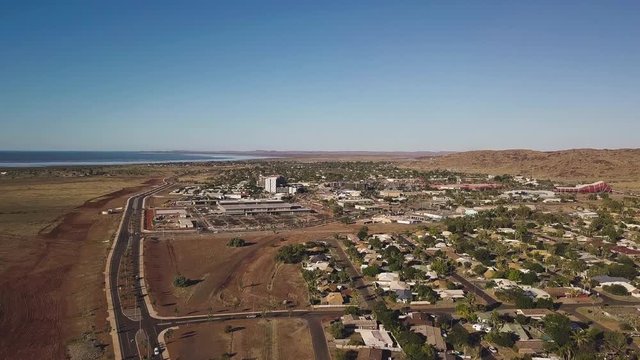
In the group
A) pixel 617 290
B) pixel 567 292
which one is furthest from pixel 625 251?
pixel 567 292

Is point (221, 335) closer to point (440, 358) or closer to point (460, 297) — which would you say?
point (440, 358)

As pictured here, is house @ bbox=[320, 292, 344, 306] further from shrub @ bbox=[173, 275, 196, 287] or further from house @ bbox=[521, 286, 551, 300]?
house @ bbox=[521, 286, 551, 300]

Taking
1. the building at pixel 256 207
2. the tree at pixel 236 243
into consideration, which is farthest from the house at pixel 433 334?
the building at pixel 256 207

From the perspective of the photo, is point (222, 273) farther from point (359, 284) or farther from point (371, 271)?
point (371, 271)

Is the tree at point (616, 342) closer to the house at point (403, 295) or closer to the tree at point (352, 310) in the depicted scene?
the house at point (403, 295)

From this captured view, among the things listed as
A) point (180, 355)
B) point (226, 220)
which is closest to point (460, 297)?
point (180, 355)

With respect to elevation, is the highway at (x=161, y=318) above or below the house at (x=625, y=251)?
below
